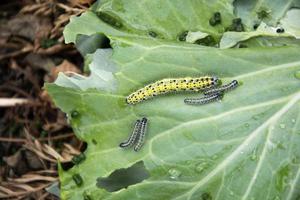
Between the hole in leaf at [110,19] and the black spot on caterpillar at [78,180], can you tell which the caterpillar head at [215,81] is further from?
the black spot on caterpillar at [78,180]

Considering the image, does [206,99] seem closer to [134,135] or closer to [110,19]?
[134,135]

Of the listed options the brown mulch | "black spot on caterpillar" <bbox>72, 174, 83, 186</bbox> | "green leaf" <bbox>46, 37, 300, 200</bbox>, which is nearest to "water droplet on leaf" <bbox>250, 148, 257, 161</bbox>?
"green leaf" <bbox>46, 37, 300, 200</bbox>

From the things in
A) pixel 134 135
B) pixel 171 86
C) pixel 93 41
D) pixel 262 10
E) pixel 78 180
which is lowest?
pixel 78 180

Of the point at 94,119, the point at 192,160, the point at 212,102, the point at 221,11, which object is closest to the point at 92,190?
the point at 94,119

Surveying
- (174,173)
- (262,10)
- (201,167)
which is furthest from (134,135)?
(262,10)

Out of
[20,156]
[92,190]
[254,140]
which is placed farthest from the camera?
[20,156]

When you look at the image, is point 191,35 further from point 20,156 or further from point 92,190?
point 20,156

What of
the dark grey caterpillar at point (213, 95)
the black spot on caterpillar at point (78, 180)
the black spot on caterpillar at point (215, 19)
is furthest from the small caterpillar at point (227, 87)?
the black spot on caterpillar at point (78, 180)
